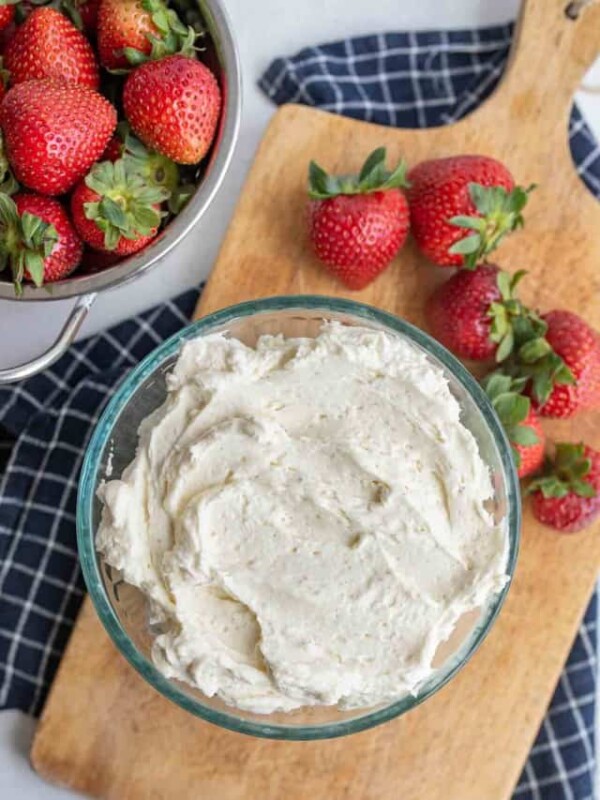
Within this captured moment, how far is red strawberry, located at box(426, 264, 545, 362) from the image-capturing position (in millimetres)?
1608

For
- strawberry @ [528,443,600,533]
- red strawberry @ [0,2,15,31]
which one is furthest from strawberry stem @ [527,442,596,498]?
red strawberry @ [0,2,15,31]

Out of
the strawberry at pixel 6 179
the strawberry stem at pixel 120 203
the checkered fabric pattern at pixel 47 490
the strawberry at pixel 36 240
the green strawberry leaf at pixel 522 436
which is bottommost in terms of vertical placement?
the checkered fabric pattern at pixel 47 490

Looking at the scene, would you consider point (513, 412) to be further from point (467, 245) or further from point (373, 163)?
point (373, 163)

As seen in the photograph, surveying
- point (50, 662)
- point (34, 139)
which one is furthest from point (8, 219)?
point (50, 662)

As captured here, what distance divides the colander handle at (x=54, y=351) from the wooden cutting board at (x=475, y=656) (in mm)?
205

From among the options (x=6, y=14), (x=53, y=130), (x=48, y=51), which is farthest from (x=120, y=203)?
(x=6, y=14)

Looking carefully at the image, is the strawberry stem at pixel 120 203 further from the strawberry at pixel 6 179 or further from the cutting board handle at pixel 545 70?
the cutting board handle at pixel 545 70

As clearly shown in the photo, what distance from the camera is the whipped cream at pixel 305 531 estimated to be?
1.34 metres

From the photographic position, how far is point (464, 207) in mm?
1588

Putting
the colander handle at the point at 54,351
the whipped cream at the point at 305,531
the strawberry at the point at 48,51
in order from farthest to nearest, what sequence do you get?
the colander handle at the point at 54,351 → the strawberry at the point at 48,51 → the whipped cream at the point at 305,531

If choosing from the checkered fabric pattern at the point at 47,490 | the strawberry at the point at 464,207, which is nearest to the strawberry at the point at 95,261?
the checkered fabric pattern at the point at 47,490

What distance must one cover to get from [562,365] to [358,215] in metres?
0.40

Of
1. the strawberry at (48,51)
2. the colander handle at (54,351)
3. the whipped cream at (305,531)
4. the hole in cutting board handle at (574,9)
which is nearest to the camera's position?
the whipped cream at (305,531)

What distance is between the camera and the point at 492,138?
1727mm
